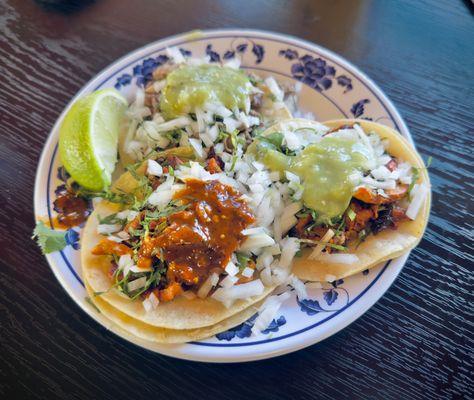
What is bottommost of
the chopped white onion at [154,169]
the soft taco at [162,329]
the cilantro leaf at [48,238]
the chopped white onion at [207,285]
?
the soft taco at [162,329]

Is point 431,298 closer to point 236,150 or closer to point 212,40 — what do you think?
point 236,150

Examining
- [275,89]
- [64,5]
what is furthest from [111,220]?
[64,5]

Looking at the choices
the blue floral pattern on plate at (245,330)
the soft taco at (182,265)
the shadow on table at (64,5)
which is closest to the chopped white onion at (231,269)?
the soft taco at (182,265)

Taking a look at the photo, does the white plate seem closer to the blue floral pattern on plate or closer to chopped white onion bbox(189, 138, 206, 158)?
the blue floral pattern on plate

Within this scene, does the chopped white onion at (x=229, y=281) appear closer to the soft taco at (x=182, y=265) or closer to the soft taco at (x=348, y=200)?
the soft taco at (x=182, y=265)

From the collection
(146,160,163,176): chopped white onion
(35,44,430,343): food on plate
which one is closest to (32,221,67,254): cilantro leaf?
(35,44,430,343): food on plate
